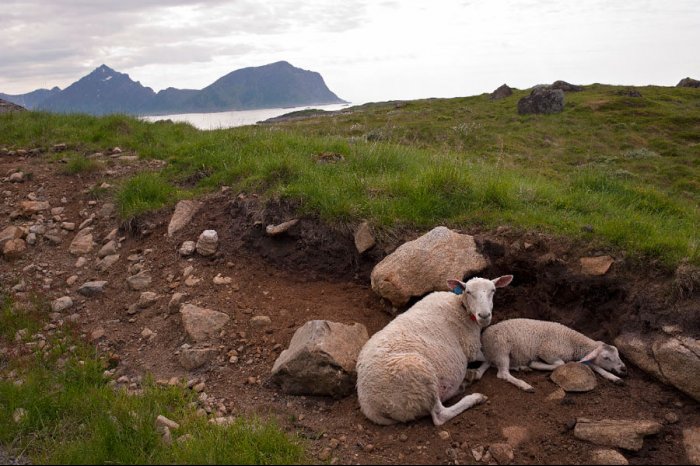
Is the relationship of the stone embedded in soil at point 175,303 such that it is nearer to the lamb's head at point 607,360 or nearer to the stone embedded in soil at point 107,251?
the stone embedded in soil at point 107,251

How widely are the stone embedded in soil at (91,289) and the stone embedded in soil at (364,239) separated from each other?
428 centimetres

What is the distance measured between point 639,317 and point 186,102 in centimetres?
18974

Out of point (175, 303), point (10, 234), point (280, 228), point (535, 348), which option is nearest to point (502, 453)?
point (535, 348)

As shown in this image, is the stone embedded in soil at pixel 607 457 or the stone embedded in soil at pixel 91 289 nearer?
the stone embedded in soil at pixel 607 457

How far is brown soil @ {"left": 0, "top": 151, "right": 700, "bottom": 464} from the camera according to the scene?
5.10 meters

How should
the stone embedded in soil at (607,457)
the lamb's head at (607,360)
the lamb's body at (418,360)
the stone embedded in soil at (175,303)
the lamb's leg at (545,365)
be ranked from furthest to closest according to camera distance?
the stone embedded in soil at (175,303)
the lamb's leg at (545,365)
the lamb's head at (607,360)
the lamb's body at (418,360)
the stone embedded in soil at (607,457)

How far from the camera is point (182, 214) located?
9.35 m

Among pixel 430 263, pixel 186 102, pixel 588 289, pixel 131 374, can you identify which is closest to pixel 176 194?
pixel 131 374

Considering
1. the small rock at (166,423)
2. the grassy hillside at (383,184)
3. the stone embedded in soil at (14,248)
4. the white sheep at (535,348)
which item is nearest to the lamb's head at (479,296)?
the white sheep at (535,348)

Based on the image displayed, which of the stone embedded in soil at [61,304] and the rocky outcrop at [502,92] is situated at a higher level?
the rocky outcrop at [502,92]

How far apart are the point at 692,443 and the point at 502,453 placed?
1953mm

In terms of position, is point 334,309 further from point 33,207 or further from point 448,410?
point 33,207

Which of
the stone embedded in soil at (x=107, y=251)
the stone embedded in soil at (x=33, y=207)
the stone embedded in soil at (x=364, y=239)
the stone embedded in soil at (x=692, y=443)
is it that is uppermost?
the stone embedded in soil at (x=33, y=207)

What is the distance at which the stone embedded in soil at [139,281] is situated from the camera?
8227 millimetres
